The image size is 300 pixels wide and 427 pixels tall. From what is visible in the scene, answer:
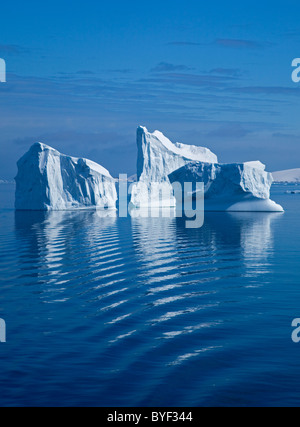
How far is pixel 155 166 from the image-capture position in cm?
4388

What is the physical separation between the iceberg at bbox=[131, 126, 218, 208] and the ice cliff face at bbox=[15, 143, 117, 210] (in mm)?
4496

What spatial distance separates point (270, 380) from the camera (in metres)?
7.21

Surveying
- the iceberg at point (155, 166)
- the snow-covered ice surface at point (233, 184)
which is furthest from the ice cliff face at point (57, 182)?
the snow-covered ice surface at point (233, 184)

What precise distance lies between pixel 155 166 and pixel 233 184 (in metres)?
10.5

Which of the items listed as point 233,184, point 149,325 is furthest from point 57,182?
point 149,325

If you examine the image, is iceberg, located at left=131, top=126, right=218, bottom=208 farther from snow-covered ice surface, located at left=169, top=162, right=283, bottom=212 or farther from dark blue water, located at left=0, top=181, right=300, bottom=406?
dark blue water, located at left=0, top=181, right=300, bottom=406

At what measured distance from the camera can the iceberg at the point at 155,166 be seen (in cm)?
4284

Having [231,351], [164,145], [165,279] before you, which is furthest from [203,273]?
[164,145]

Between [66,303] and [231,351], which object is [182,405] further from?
[66,303]

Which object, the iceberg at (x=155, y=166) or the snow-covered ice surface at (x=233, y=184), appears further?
the iceberg at (x=155, y=166)

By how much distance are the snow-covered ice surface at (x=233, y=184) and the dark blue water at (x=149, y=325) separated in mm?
15395

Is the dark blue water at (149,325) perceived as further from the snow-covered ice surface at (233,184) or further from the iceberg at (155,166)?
the iceberg at (155,166)
